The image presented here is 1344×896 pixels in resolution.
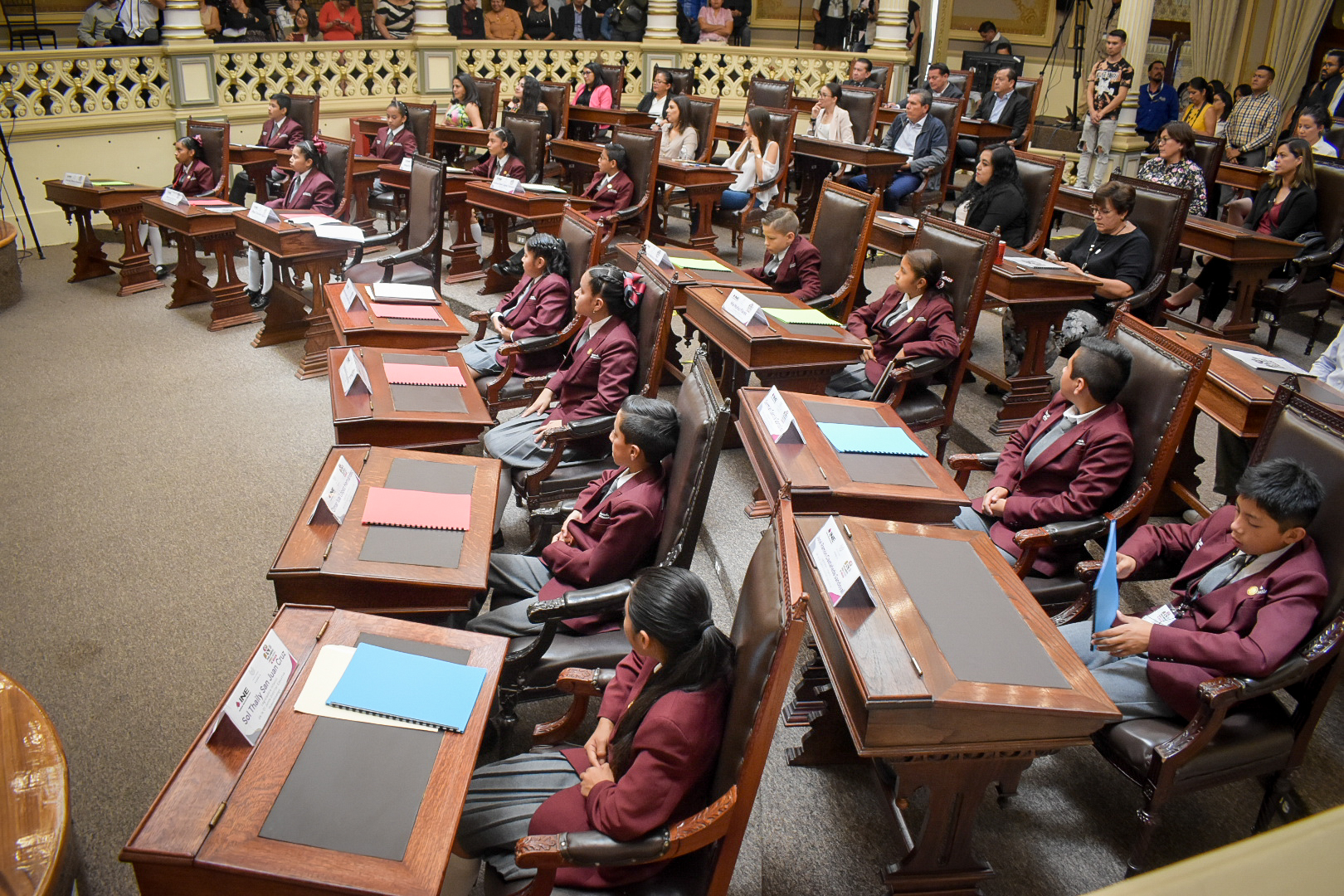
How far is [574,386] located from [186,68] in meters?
6.49

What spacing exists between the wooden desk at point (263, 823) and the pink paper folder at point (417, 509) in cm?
54

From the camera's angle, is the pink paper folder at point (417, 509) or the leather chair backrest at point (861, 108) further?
the leather chair backrest at point (861, 108)

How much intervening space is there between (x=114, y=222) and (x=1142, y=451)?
662 cm

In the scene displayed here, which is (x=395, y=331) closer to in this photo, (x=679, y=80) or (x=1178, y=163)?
(x=1178, y=163)

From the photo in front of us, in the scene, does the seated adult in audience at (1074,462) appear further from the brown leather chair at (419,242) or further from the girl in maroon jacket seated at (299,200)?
the girl in maroon jacket seated at (299,200)

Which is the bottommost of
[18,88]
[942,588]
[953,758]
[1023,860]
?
[1023,860]

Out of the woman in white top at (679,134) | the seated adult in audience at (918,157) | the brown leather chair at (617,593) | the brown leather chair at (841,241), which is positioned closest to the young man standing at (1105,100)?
the seated adult in audience at (918,157)

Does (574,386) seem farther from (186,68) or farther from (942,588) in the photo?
(186,68)

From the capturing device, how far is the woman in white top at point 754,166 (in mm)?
6164

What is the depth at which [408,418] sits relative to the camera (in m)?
2.73

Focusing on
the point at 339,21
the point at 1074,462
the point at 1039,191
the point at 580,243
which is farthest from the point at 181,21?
the point at 1074,462

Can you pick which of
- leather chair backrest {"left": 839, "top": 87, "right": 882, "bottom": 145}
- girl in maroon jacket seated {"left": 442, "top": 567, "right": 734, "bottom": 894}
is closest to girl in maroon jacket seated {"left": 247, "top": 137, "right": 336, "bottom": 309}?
leather chair backrest {"left": 839, "top": 87, "right": 882, "bottom": 145}

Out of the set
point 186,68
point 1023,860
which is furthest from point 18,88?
point 1023,860

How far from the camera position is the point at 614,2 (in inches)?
408
